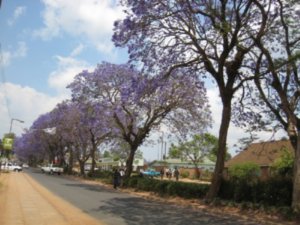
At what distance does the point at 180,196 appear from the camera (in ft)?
101

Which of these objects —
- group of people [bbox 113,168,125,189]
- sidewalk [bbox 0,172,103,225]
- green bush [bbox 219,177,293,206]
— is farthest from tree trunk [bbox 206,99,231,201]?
group of people [bbox 113,168,125,189]

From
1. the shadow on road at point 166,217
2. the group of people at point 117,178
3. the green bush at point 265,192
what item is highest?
the group of people at point 117,178

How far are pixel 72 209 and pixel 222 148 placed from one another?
31.8 ft

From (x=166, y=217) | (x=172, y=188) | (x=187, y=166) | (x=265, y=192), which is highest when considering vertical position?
(x=187, y=166)

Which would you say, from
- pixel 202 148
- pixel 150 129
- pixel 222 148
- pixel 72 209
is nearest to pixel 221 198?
pixel 222 148

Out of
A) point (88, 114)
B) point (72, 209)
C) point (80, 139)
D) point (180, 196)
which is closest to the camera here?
point (72, 209)

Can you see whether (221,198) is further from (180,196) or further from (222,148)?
(180,196)

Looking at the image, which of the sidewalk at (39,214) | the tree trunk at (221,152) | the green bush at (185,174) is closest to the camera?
the sidewalk at (39,214)

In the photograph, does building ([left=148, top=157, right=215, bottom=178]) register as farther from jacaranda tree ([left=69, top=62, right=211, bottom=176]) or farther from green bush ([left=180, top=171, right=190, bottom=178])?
jacaranda tree ([left=69, top=62, right=211, bottom=176])

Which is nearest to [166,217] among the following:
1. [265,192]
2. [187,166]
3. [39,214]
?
[39,214]

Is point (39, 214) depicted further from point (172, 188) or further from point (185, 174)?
point (185, 174)

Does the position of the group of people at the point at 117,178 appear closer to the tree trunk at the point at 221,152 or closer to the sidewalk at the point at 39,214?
the tree trunk at the point at 221,152

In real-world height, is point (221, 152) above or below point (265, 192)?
above

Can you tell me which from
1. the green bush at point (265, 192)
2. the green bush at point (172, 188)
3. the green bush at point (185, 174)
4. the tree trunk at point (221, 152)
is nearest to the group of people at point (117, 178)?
the green bush at point (172, 188)
